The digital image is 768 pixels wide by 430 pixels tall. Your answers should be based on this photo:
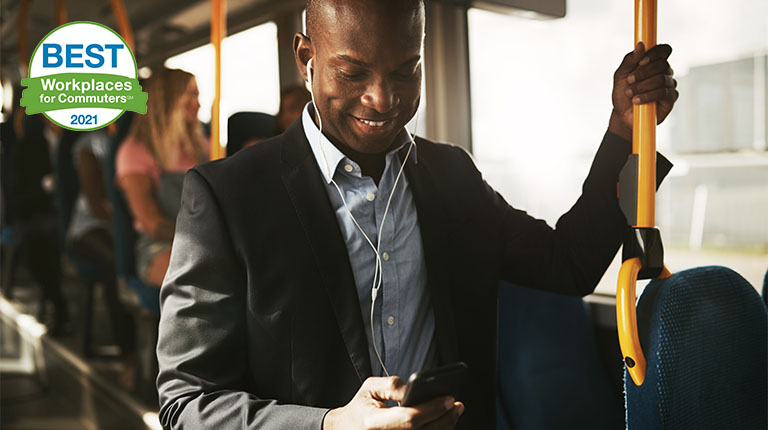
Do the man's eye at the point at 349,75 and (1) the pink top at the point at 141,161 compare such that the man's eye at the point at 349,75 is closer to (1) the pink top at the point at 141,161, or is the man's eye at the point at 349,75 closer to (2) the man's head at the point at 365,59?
(2) the man's head at the point at 365,59

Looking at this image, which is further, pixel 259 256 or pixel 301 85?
pixel 301 85

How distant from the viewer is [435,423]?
24.4 inches

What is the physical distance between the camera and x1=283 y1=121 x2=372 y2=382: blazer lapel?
0.75 meters

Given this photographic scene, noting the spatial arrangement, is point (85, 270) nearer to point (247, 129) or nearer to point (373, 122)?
point (247, 129)

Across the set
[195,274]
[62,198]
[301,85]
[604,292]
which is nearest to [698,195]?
[604,292]

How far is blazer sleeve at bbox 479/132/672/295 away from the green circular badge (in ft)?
1.89

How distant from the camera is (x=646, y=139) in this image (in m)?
0.77

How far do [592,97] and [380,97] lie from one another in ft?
1.28

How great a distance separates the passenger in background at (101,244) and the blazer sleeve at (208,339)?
949 mm

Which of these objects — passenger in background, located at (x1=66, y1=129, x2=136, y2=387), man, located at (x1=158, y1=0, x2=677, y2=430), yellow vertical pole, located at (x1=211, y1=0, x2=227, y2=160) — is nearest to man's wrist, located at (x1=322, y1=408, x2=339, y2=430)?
man, located at (x1=158, y1=0, x2=677, y2=430)

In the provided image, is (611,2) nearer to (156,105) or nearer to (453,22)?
(453,22)

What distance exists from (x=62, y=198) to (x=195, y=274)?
1258 millimetres

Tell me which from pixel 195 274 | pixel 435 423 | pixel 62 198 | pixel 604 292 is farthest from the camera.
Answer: pixel 62 198

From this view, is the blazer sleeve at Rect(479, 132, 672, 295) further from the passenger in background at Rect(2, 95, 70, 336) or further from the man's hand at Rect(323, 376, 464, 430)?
the passenger in background at Rect(2, 95, 70, 336)
